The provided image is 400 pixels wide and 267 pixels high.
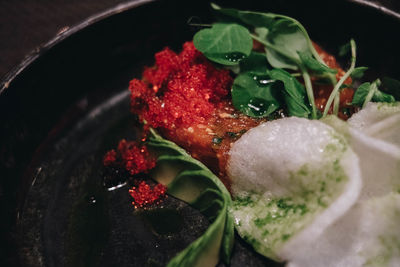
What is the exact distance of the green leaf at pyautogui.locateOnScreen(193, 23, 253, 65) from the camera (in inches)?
82.0

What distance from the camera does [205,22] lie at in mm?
2568

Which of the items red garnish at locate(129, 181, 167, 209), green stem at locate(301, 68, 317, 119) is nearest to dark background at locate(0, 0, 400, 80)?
red garnish at locate(129, 181, 167, 209)

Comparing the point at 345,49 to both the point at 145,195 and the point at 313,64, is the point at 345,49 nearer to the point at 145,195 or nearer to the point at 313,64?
the point at 313,64

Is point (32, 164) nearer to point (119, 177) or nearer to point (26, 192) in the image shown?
point (26, 192)

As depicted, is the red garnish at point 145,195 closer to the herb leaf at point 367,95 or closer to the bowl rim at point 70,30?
the bowl rim at point 70,30

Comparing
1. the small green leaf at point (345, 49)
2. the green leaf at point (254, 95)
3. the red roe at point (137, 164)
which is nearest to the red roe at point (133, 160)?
the red roe at point (137, 164)

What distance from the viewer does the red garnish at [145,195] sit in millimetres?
1956

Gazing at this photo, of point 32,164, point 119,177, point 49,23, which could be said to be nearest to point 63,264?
point 119,177

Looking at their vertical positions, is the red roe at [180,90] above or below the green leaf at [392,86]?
above

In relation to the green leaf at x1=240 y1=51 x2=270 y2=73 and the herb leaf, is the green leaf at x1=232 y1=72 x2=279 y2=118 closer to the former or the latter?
the green leaf at x1=240 y1=51 x2=270 y2=73

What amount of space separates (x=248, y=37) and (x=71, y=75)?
1.19 metres

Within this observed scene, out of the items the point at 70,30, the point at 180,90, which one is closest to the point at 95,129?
the point at 70,30

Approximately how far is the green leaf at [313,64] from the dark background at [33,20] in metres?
1.60

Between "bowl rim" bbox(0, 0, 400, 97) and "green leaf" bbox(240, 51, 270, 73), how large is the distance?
2.39ft
